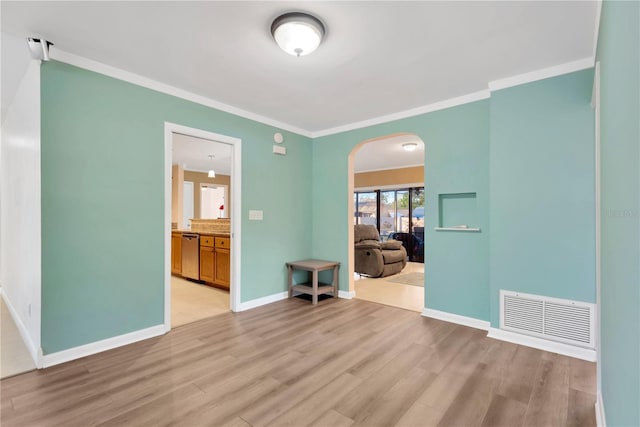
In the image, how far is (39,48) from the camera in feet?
7.27

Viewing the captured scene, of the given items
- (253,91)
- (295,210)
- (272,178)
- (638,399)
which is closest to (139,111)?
(253,91)

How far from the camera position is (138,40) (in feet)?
7.48

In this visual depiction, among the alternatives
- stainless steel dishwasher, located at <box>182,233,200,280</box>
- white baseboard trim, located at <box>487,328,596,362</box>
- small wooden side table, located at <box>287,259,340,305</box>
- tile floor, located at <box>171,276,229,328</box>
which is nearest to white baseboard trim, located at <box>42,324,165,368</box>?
tile floor, located at <box>171,276,229,328</box>

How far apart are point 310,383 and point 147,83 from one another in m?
3.04

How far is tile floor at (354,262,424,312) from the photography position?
161 inches

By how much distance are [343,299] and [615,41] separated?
12.2 feet

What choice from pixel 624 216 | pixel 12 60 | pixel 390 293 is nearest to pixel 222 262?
pixel 390 293

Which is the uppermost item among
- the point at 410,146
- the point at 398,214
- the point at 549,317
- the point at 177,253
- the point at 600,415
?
the point at 410,146

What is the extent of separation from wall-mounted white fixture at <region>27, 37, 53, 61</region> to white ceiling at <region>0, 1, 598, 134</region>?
5 centimetres

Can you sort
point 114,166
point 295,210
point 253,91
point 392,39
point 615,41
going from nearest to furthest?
point 615,41 → point 392,39 → point 114,166 → point 253,91 → point 295,210

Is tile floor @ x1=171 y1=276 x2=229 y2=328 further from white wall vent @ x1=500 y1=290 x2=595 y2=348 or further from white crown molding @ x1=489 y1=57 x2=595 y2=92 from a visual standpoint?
white crown molding @ x1=489 y1=57 x2=595 y2=92

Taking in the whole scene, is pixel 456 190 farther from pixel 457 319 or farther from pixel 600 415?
pixel 600 415

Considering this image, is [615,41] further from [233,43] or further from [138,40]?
[138,40]

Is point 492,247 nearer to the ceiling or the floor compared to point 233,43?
nearer to the floor
